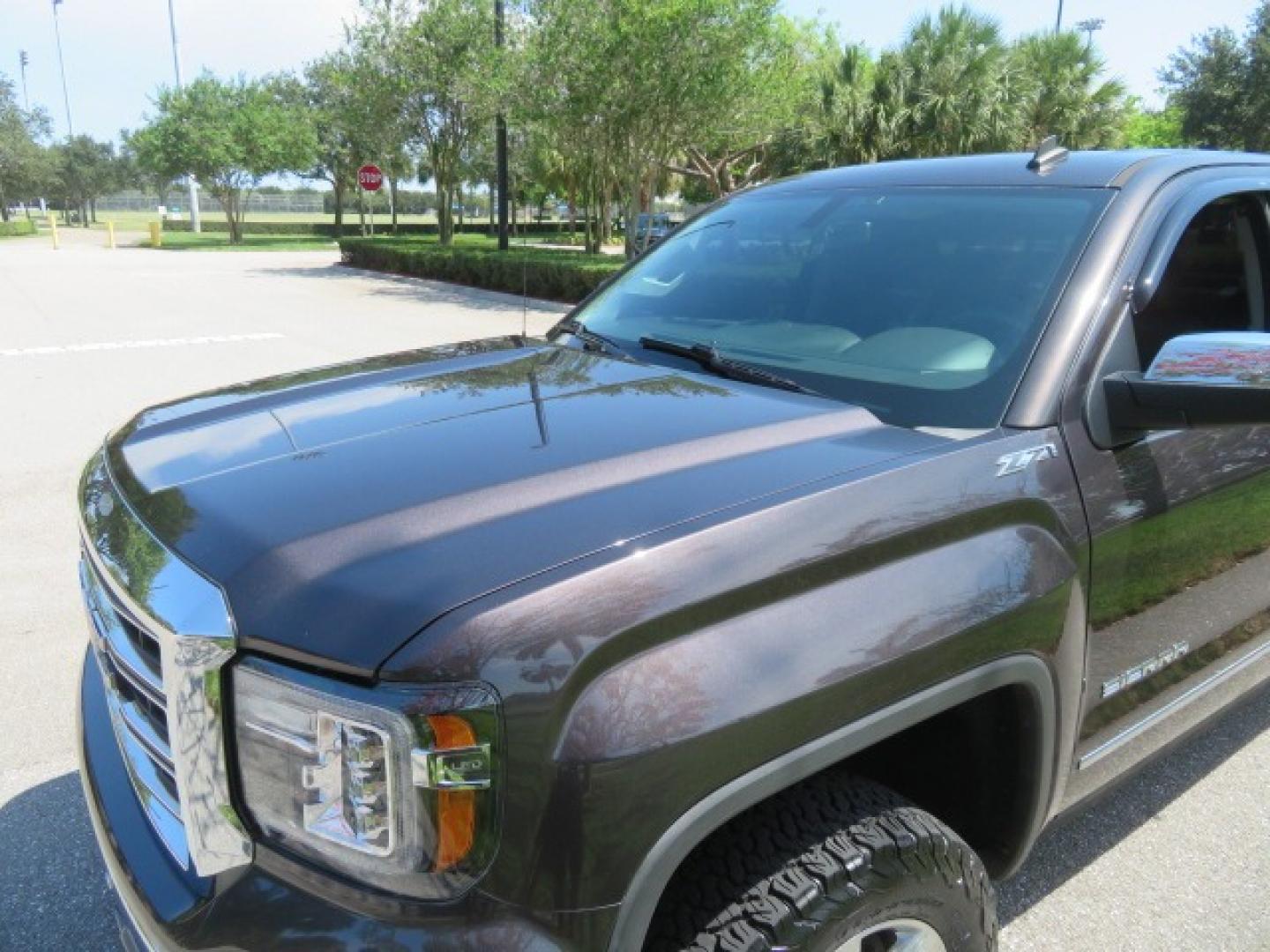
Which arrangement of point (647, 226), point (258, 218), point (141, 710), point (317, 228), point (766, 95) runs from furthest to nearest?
point (258, 218), point (317, 228), point (647, 226), point (766, 95), point (141, 710)

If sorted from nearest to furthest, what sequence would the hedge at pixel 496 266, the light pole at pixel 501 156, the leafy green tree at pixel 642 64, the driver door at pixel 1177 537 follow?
1. the driver door at pixel 1177 537
2. the leafy green tree at pixel 642 64
3. the hedge at pixel 496 266
4. the light pole at pixel 501 156

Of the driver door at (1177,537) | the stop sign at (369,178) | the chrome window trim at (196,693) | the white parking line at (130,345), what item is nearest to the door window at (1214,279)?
the driver door at (1177,537)

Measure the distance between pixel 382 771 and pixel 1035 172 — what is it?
2207 mm

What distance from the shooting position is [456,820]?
1.30 m

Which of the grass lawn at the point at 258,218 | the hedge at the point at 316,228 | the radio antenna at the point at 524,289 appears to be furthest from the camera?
the grass lawn at the point at 258,218

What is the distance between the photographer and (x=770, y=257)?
9.55ft

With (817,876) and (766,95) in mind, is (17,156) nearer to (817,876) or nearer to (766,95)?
(766,95)

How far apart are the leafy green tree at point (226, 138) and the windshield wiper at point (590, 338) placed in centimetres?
3888

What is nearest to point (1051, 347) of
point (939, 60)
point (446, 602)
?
point (446, 602)

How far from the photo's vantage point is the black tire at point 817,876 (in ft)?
4.88

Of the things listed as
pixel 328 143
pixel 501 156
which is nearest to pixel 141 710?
pixel 501 156

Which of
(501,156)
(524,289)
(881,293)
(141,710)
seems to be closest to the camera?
(141,710)

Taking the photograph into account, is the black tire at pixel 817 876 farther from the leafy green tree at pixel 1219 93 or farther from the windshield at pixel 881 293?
the leafy green tree at pixel 1219 93

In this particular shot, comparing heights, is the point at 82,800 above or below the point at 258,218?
below
